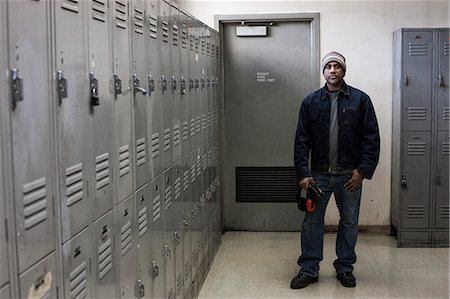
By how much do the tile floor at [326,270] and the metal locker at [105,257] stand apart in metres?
2.16

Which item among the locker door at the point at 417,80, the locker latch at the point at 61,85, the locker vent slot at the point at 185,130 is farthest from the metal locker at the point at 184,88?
the locker door at the point at 417,80

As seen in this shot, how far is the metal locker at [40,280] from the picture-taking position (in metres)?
1.63

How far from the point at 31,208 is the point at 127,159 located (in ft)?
3.31

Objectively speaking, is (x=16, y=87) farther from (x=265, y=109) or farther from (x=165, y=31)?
(x=265, y=109)

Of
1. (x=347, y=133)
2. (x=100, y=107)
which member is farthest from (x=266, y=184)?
(x=100, y=107)

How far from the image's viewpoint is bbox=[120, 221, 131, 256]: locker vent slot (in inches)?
103

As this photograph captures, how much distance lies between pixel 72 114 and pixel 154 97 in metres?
1.20

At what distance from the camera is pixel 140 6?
9.50 ft

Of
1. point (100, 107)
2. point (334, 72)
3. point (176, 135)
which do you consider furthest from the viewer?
point (334, 72)

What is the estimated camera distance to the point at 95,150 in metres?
2.27

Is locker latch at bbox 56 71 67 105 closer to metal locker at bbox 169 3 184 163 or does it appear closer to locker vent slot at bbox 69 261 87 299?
locker vent slot at bbox 69 261 87 299

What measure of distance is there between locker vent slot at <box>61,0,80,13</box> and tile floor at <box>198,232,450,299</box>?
2960mm

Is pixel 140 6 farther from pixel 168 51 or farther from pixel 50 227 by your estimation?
pixel 50 227

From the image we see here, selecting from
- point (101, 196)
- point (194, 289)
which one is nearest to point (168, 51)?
point (101, 196)
